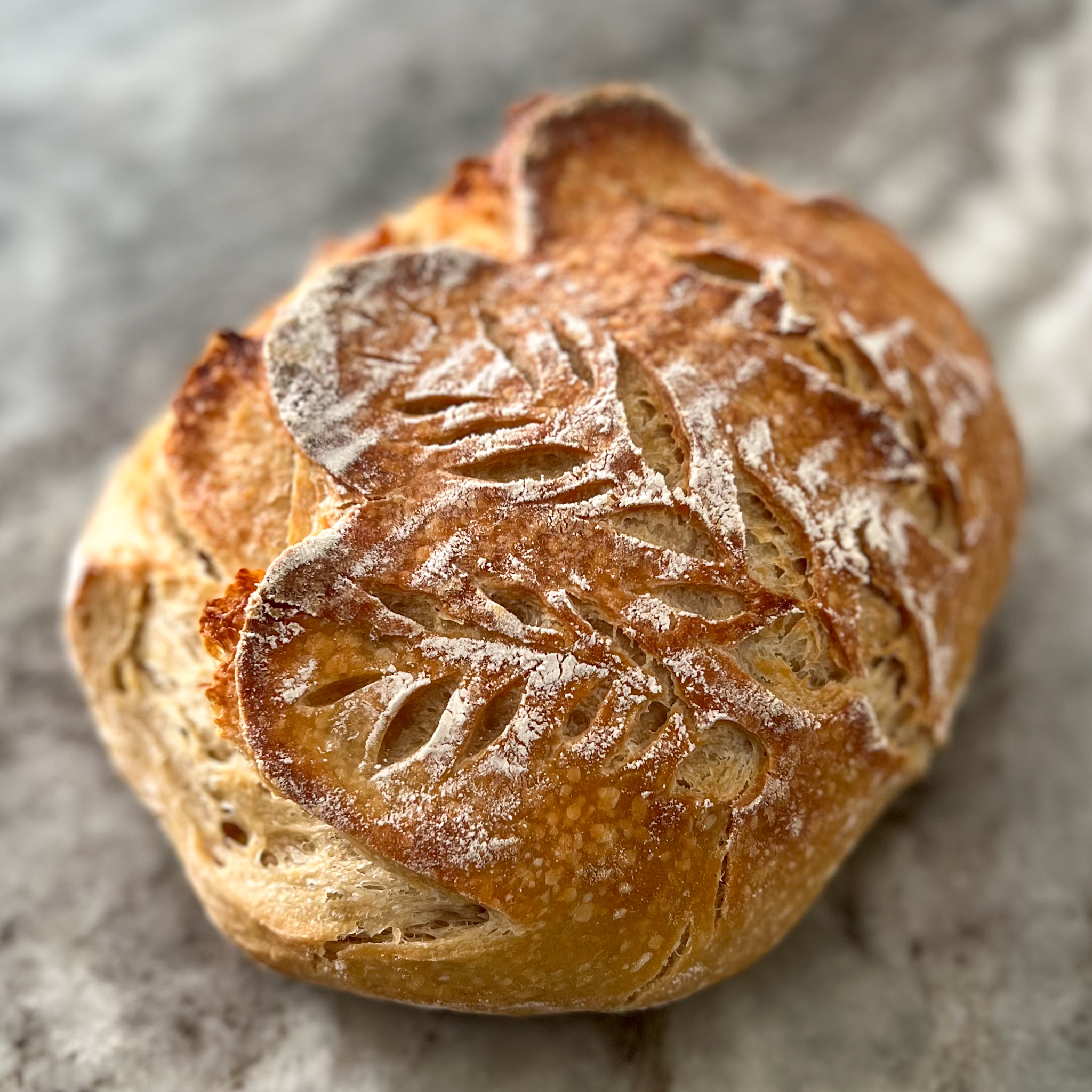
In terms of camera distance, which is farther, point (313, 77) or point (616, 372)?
point (313, 77)

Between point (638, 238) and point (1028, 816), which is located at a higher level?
point (638, 238)

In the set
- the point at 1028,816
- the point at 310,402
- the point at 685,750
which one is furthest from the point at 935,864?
the point at 310,402

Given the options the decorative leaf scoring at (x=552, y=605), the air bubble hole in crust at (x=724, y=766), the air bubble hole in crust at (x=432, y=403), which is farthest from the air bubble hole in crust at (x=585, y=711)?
the air bubble hole in crust at (x=432, y=403)

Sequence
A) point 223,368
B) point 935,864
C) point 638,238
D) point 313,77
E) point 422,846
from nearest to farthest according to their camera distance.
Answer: point 422,846, point 223,368, point 638,238, point 935,864, point 313,77

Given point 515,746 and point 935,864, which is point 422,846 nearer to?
point 515,746

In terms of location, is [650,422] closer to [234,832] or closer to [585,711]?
[585,711]

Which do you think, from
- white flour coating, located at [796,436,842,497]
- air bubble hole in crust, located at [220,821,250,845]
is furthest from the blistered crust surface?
air bubble hole in crust, located at [220,821,250,845]

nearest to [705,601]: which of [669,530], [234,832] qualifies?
[669,530]
